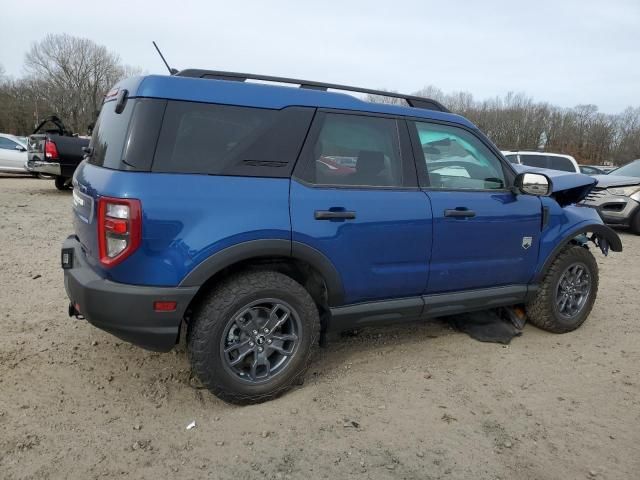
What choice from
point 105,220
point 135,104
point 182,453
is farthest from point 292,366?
point 135,104

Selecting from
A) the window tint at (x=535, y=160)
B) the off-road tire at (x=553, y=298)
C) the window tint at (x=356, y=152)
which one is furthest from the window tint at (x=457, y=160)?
the window tint at (x=535, y=160)

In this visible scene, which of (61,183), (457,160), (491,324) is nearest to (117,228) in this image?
(457,160)

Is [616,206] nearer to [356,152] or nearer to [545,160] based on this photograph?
[545,160]

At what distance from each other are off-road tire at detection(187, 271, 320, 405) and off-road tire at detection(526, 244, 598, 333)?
2.22m

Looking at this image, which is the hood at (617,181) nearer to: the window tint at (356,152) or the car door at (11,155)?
the window tint at (356,152)

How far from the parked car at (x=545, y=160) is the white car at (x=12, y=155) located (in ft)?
49.2

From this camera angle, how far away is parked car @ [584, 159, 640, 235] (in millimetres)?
9875

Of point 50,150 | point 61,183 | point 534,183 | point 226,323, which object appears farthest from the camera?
point 61,183

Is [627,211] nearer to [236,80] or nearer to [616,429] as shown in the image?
[616,429]

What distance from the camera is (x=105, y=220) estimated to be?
2.58 metres

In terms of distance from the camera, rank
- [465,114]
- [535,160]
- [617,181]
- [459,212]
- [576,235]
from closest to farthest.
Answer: [459,212] < [576,235] < [617,181] < [535,160] < [465,114]

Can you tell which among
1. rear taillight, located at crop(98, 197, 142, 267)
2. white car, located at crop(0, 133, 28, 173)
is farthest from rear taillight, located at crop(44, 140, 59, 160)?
rear taillight, located at crop(98, 197, 142, 267)

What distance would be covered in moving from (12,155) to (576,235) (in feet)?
56.2

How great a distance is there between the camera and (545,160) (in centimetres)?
1322
